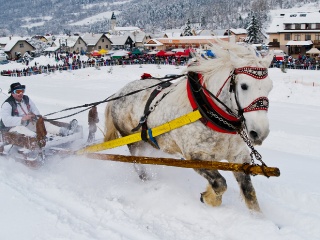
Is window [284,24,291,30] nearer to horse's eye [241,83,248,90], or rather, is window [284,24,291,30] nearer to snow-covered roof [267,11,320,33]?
snow-covered roof [267,11,320,33]

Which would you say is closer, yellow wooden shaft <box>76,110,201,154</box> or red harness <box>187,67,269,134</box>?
red harness <box>187,67,269,134</box>

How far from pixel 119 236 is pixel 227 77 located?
218cm

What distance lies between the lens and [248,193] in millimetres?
4758

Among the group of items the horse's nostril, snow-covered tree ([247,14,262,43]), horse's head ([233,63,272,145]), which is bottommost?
snow-covered tree ([247,14,262,43])

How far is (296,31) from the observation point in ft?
185

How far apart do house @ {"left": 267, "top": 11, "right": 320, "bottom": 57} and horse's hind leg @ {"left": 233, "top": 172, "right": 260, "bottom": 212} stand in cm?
5228

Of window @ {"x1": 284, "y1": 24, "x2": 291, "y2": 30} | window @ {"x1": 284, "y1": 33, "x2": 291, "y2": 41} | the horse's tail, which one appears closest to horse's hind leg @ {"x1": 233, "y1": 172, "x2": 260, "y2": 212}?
the horse's tail

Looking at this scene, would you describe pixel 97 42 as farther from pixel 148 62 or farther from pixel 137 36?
pixel 148 62

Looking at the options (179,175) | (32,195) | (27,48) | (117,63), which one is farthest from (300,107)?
(27,48)

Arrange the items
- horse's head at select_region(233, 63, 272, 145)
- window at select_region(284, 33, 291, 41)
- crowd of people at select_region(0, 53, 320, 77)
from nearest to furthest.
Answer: horse's head at select_region(233, 63, 272, 145)
crowd of people at select_region(0, 53, 320, 77)
window at select_region(284, 33, 291, 41)

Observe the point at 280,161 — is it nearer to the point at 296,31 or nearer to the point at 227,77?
the point at 227,77

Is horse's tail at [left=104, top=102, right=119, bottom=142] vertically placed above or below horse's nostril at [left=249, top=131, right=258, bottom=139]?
below

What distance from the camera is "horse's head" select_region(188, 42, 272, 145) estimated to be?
366cm

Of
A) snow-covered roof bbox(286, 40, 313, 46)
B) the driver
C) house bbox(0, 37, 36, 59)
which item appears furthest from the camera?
house bbox(0, 37, 36, 59)
